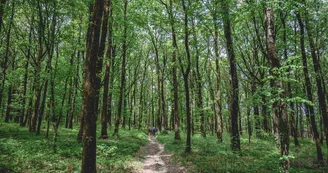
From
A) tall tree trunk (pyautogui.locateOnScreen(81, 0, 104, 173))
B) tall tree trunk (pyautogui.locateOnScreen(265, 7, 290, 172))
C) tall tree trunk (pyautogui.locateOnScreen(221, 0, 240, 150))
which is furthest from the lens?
tall tree trunk (pyautogui.locateOnScreen(221, 0, 240, 150))

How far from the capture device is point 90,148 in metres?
6.12

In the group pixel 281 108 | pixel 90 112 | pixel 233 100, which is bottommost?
pixel 90 112

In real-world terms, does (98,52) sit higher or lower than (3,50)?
lower

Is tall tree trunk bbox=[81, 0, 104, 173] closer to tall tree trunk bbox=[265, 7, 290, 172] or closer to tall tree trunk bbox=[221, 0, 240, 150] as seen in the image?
tall tree trunk bbox=[265, 7, 290, 172]

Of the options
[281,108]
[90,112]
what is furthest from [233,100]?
[90,112]

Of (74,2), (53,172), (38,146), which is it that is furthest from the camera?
(74,2)

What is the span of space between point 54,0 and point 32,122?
11411mm

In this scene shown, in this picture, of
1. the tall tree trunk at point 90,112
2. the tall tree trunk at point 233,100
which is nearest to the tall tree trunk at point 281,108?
the tall tree trunk at point 233,100

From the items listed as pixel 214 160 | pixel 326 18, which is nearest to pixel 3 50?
pixel 214 160

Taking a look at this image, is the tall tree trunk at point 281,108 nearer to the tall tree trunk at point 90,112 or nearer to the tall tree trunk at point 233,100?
the tall tree trunk at point 233,100

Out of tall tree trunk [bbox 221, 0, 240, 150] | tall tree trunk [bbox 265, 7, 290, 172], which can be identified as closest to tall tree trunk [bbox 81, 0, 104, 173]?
tall tree trunk [bbox 265, 7, 290, 172]

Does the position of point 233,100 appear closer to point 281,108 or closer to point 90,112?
point 281,108

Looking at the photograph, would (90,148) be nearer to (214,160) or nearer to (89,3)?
(214,160)

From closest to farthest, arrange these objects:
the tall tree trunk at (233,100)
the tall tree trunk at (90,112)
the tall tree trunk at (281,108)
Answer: the tall tree trunk at (90,112), the tall tree trunk at (281,108), the tall tree trunk at (233,100)
